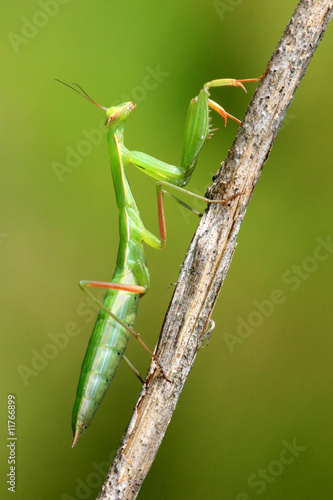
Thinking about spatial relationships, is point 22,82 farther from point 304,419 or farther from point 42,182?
point 304,419

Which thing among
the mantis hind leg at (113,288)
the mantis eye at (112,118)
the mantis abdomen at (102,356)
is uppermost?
the mantis eye at (112,118)

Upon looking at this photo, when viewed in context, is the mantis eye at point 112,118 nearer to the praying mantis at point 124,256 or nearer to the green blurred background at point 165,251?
the praying mantis at point 124,256

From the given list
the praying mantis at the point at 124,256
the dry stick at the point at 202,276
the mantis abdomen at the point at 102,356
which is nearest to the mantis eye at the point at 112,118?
the praying mantis at the point at 124,256

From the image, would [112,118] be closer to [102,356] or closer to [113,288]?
[113,288]

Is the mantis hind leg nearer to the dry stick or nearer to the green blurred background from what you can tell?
the dry stick

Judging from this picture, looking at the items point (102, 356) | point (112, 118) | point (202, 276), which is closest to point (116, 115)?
point (112, 118)

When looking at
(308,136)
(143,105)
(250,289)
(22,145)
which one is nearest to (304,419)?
(250,289)

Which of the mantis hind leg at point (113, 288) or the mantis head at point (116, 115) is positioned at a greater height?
the mantis head at point (116, 115)
